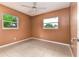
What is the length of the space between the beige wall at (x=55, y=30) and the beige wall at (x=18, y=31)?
303 mm

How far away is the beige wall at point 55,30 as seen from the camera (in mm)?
3138

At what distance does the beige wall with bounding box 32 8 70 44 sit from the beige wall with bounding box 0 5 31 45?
30 cm

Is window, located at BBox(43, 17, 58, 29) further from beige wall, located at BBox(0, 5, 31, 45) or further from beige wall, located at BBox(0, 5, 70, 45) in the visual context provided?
beige wall, located at BBox(0, 5, 31, 45)

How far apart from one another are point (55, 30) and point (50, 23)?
0.38m

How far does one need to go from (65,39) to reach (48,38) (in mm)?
793

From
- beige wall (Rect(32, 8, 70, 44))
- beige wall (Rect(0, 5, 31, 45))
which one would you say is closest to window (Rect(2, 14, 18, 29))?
beige wall (Rect(0, 5, 31, 45))

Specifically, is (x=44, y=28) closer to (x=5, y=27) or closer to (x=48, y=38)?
(x=48, y=38)

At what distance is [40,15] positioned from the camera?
12.1 feet

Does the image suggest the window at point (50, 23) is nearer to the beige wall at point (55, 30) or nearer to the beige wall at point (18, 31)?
the beige wall at point (55, 30)

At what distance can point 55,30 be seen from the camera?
3439mm

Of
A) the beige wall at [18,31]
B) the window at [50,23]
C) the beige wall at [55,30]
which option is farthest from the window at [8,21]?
the window at [50,23]

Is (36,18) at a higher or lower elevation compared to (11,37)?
higher

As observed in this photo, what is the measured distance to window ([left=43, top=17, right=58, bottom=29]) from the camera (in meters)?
3.41

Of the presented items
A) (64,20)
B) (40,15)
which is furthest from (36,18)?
(64,20)
